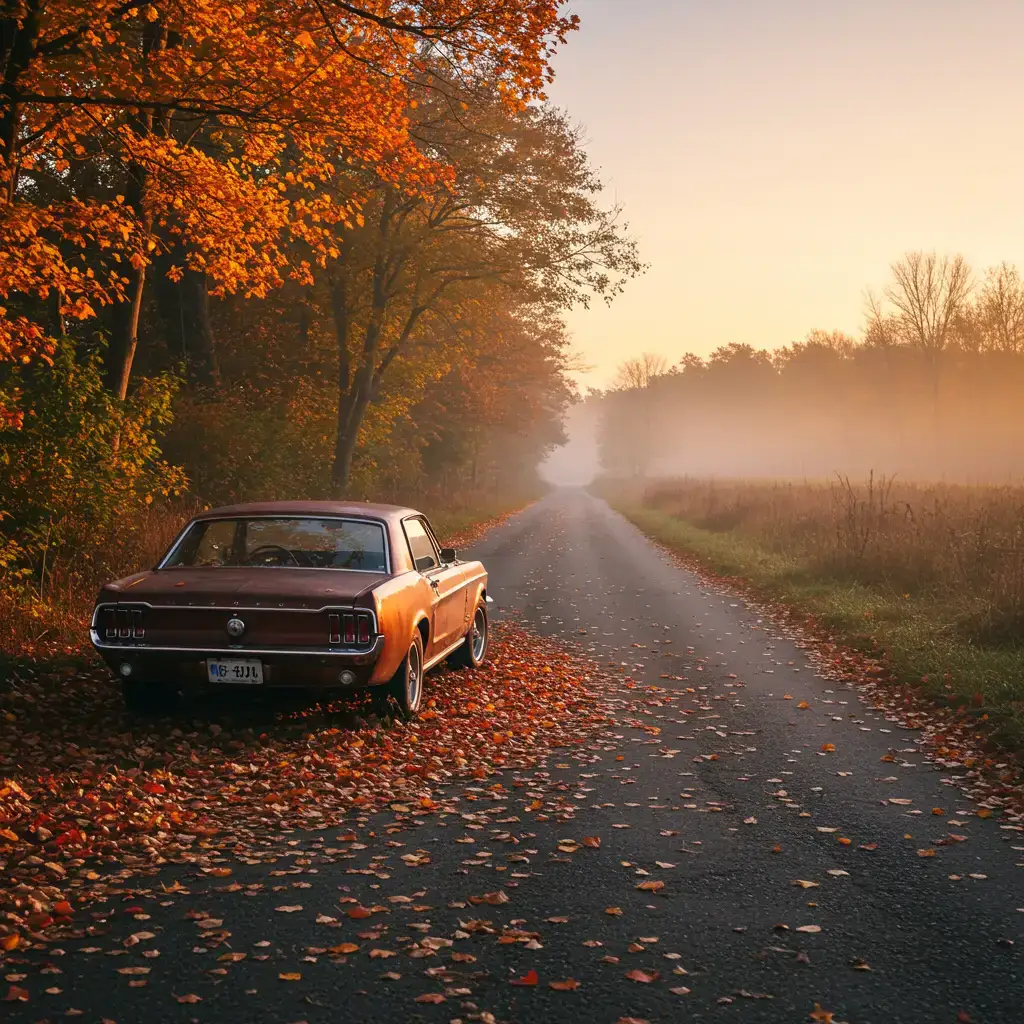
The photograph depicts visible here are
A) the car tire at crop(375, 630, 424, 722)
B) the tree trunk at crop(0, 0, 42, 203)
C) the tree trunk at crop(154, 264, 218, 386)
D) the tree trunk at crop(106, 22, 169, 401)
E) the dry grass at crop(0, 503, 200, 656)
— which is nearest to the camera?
the car tire at crop(375, 630, 424, 722)

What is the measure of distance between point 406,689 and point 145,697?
77.3 inches

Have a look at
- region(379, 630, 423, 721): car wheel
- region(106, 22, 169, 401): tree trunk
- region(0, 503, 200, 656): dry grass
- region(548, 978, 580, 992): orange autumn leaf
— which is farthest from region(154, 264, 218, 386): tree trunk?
region(548, 978, 580, 992): orange autumn leaf

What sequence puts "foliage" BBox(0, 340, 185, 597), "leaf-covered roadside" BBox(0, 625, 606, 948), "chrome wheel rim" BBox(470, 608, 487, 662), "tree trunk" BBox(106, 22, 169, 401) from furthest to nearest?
"tree trunk" BBox(106, 22, 169, 401) < "foliage" BBox(0, 340, 185, 597) < "chrome wheel rim" BBox(470, 608, 487, 662) < "leaf-covered roadside" BBox(0, 625, 606, 948)

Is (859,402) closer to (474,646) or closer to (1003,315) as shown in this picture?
(1003,315)

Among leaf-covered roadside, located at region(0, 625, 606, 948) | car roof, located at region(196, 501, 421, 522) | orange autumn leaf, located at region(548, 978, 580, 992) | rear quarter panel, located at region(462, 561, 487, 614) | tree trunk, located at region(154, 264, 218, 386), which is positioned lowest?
leaf-covered roadside, located at region(0, 625, 606, 948)

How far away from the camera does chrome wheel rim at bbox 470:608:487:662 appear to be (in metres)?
11.1

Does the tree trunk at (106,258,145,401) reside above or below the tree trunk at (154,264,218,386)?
below

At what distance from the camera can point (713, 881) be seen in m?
5.12

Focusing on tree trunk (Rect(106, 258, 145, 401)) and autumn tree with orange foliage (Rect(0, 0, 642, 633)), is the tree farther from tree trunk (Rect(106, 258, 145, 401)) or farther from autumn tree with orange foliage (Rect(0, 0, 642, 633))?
tree trunk (Rect(106, 258, 145, 401))

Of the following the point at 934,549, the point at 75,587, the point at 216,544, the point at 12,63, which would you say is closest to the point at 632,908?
the point at 216,544

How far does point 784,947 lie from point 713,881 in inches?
32.4

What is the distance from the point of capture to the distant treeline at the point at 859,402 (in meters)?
60.3

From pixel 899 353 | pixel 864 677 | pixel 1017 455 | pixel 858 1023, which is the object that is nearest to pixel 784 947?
pixel 858 1023

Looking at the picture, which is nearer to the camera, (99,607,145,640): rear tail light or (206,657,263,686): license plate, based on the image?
(206,657,263,686): license plate
